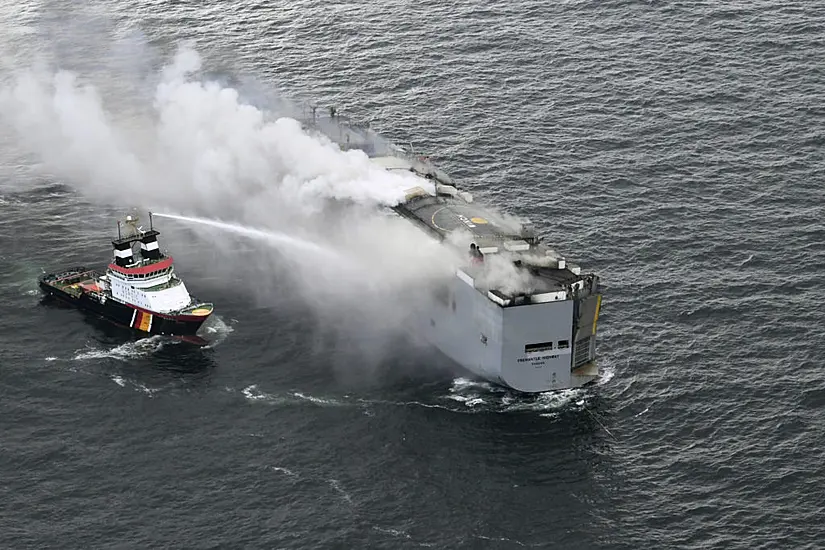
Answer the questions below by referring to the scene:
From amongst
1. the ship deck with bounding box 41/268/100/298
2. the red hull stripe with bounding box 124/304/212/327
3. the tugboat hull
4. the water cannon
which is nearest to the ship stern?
the water cannon

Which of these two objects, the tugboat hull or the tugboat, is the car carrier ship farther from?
the tugboat

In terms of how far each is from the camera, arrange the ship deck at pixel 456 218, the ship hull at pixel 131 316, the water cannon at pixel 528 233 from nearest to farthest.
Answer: the water cannon at pixel 528 233 → the ship hull at pixel 131 316 → the ship deck at pixel 456 218

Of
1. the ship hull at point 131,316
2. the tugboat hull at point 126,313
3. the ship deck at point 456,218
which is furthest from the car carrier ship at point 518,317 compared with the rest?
the ship hull at point 131,316

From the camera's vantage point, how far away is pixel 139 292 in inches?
6998

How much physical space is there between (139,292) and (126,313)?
9.97 feet

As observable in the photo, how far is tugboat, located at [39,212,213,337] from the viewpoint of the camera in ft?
579

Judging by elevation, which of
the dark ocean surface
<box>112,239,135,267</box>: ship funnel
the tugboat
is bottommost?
the dark ocean surface

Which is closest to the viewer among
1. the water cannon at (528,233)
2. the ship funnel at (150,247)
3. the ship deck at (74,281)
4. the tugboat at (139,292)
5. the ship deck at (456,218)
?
the water cannon at (528,233)

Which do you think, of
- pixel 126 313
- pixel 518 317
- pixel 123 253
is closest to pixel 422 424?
pixel 518 317

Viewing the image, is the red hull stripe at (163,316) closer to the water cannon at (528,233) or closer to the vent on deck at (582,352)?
the water cannon at (528,233)

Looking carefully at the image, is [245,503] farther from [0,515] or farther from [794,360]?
[794,360]

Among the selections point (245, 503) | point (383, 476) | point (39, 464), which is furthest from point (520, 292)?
point (39, 464)

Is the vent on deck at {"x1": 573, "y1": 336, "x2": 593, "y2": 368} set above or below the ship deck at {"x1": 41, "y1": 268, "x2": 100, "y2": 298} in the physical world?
below

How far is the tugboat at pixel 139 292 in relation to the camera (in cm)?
17638
